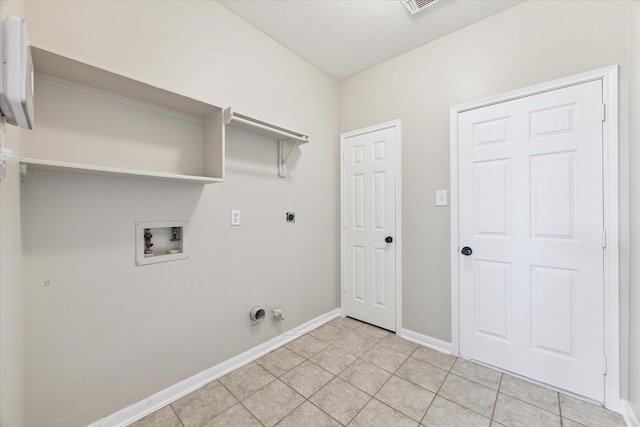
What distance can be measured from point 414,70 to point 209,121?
188cm

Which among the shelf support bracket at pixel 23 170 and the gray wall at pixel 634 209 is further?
the gray wall at pixel 634 209

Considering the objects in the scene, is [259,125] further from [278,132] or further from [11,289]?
[11,289]

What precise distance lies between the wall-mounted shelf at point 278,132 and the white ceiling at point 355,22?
2.82 ft

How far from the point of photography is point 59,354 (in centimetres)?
130

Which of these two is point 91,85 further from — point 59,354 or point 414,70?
point 414,70

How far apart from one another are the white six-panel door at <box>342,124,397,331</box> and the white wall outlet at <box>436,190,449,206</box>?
0.40 meters

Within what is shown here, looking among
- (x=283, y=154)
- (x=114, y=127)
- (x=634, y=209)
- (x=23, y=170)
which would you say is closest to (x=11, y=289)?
(x=23, y=170)

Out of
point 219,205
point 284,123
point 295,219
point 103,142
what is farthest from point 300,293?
point 103,142

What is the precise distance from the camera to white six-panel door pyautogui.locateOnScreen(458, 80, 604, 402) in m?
1.64

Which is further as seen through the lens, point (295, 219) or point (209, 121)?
point (295, 219)

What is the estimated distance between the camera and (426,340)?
2334 millimetres

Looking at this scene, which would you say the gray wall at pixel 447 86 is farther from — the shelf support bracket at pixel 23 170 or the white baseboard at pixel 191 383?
the shelf support bracket at pixel 23 170

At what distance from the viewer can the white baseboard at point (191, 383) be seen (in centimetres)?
147

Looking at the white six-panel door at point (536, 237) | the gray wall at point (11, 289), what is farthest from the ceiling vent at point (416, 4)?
the gray wall at point (11, 289)
